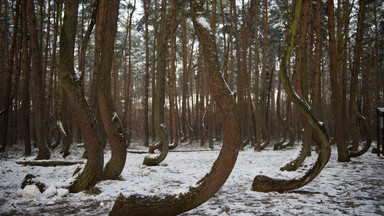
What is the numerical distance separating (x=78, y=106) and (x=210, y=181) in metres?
3.27

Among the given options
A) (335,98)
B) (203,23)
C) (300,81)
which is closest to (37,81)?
(203,23)

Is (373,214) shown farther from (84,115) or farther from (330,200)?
(84,115)

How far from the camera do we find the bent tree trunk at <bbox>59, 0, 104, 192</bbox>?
5138mm

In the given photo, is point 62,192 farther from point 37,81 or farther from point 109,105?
point 37,81

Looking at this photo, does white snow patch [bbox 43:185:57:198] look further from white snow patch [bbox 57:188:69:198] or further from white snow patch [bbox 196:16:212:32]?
white snow patch [bbox 196:16:212:32]

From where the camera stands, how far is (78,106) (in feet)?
16.9

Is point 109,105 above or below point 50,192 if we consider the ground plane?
above

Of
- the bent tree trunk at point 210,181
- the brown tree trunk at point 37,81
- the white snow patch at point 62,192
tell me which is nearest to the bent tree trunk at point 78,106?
the white snow patch at point 62,192

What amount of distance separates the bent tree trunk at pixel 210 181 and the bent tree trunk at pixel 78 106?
2242 mm

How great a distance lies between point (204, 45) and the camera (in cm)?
371

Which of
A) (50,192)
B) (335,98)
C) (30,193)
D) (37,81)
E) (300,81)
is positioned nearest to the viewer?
(30,193)

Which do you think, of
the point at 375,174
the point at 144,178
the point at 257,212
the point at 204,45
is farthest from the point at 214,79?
the point at 375,174

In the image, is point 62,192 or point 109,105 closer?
point 62,192

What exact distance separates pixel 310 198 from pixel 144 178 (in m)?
4.19
